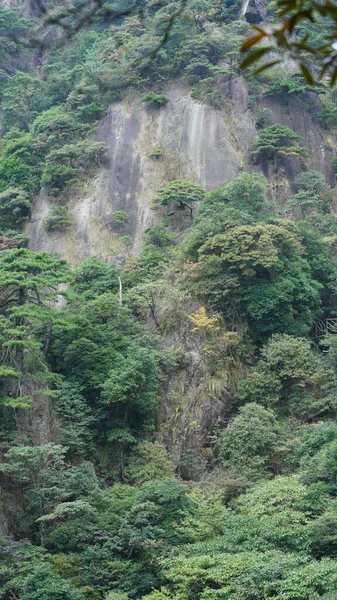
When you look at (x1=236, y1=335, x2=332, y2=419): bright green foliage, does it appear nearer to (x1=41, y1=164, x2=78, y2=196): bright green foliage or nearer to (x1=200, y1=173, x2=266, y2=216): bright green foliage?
(x1=200, y1=173, x2=266, y2=216): bright green foliage

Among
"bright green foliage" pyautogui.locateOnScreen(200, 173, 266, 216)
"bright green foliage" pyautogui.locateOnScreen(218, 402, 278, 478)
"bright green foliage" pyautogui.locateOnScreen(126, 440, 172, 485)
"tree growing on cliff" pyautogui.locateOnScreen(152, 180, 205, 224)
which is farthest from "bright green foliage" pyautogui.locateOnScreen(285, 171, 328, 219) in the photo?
"bright green foliage" pyautogui.locateOnScreen(126, 440, 172, 485)

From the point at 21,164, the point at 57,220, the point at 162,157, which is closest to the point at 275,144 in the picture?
the point at 162,157

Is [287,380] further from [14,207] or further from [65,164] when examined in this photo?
[65,164]

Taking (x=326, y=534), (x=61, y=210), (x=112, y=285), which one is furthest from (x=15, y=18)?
(x=326, y=534)

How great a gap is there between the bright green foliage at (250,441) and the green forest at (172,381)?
0.06m

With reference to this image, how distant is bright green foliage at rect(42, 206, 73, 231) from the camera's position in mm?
30127

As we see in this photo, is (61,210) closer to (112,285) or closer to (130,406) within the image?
(112,285)

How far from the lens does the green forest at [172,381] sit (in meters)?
14.4

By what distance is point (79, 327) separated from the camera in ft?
69.8

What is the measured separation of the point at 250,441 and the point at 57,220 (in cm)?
1459

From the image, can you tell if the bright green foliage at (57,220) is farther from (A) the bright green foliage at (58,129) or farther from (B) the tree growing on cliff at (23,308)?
(B) the tree growing on cliff at (23,308)

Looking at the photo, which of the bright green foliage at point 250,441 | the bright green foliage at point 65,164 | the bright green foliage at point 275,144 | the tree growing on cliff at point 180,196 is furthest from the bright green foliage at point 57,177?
the bright green foliage at point 250,441

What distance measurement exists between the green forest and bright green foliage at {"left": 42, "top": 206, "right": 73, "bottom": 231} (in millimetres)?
124

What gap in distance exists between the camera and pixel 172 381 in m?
22.2
